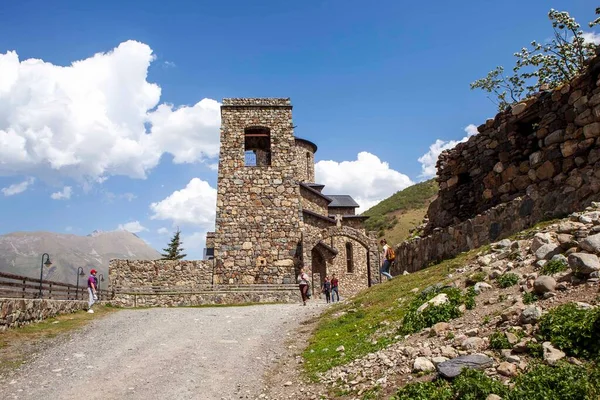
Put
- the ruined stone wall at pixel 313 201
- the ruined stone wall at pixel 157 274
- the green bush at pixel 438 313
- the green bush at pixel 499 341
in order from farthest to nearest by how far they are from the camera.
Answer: the ruined stone wall at pixel 313 201
the ruined stone wall at pixel 157 274
the green bush at pixel 438 313
the green bush at pixel 499 341

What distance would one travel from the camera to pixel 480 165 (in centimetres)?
1181

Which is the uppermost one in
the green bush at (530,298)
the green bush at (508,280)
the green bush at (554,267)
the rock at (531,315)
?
the green bush at (554,267)

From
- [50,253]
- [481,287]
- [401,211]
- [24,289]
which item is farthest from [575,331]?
[50,253]

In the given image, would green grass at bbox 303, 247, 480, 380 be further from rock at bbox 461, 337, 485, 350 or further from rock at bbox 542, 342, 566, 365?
rock at bbox 542, 342, 566, 365

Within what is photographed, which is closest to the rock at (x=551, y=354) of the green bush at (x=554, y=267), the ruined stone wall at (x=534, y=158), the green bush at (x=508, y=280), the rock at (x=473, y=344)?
the rock at (x=473, y=344)

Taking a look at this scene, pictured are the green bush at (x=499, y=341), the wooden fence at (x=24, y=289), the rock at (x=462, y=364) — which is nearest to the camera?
the rock at (x=462, y=364)

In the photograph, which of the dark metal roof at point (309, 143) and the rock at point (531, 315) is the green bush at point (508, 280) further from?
the dark metal roof at point (309, 143)

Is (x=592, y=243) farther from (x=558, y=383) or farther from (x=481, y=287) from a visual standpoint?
(x=558, y=383)

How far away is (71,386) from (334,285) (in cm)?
1611

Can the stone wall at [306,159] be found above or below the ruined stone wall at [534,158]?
above

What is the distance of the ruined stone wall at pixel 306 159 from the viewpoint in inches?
2026

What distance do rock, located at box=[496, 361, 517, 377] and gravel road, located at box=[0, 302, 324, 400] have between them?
3652 mm

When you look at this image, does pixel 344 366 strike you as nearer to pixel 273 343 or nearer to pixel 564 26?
pixel 273 343

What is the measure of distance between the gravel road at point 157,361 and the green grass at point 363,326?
974mm
